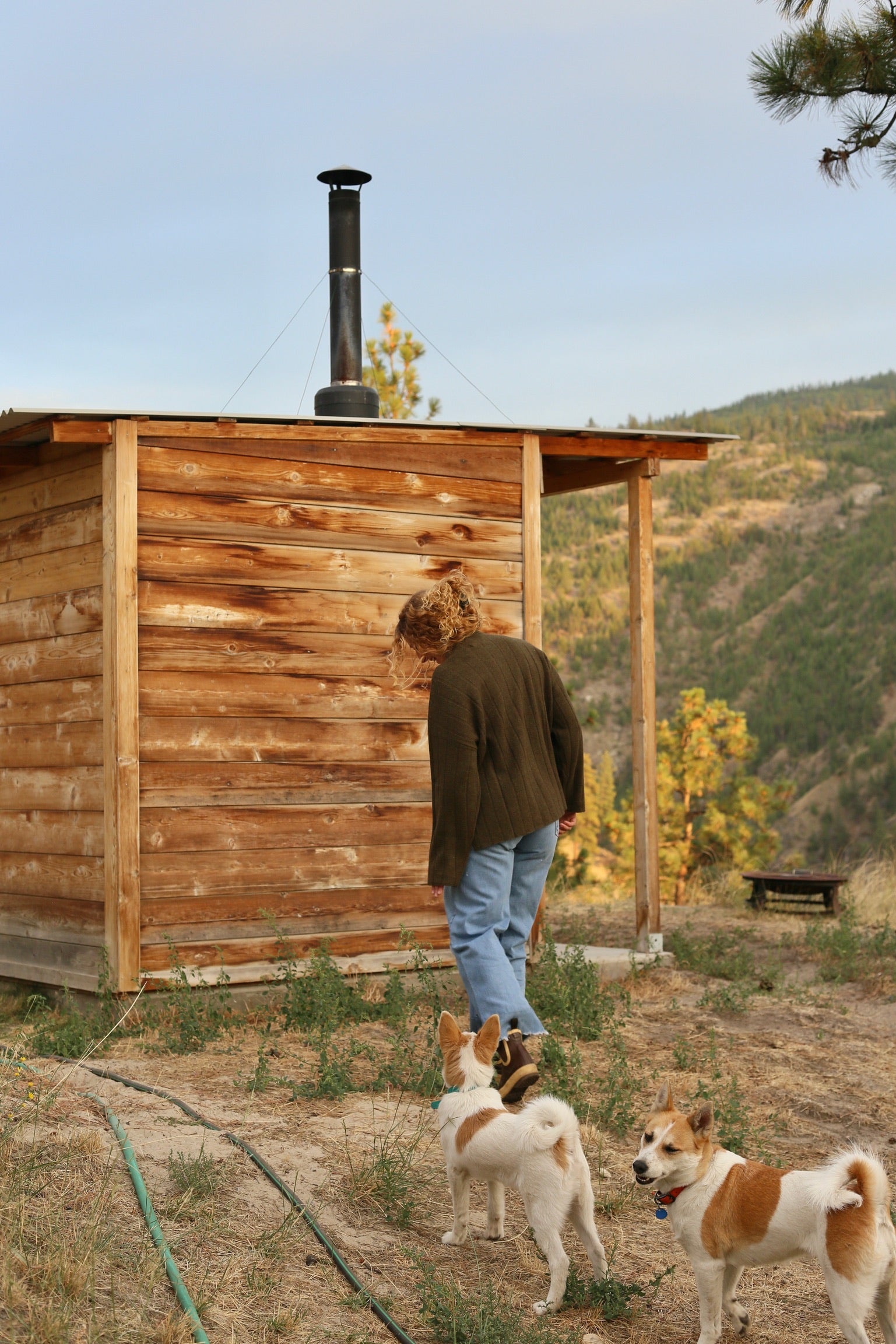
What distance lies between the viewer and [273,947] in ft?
23.1

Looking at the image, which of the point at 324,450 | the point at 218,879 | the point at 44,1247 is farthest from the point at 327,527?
the point at 44,1247

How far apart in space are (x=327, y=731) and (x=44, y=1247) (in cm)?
424

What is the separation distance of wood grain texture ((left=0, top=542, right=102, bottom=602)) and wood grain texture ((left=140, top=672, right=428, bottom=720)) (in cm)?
72

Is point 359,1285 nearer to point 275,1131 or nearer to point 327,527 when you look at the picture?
point 275,1131

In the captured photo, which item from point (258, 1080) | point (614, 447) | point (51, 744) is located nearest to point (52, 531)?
point (51, 744)

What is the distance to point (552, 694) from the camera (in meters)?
5.02

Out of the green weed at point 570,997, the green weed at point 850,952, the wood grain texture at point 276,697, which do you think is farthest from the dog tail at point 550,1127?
the green weed at point 850,952

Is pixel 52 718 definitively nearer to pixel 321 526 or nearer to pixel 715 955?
pixel 321 526

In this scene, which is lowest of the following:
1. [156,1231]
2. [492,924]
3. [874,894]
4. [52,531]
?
[874,894]

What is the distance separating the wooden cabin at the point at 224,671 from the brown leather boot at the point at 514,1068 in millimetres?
2723

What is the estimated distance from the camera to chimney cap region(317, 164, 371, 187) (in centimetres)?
898

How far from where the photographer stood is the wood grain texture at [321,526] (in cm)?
693

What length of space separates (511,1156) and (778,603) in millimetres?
33438

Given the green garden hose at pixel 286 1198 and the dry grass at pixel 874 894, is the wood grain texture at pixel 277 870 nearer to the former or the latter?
the green garden hose at pixel 286 1198
